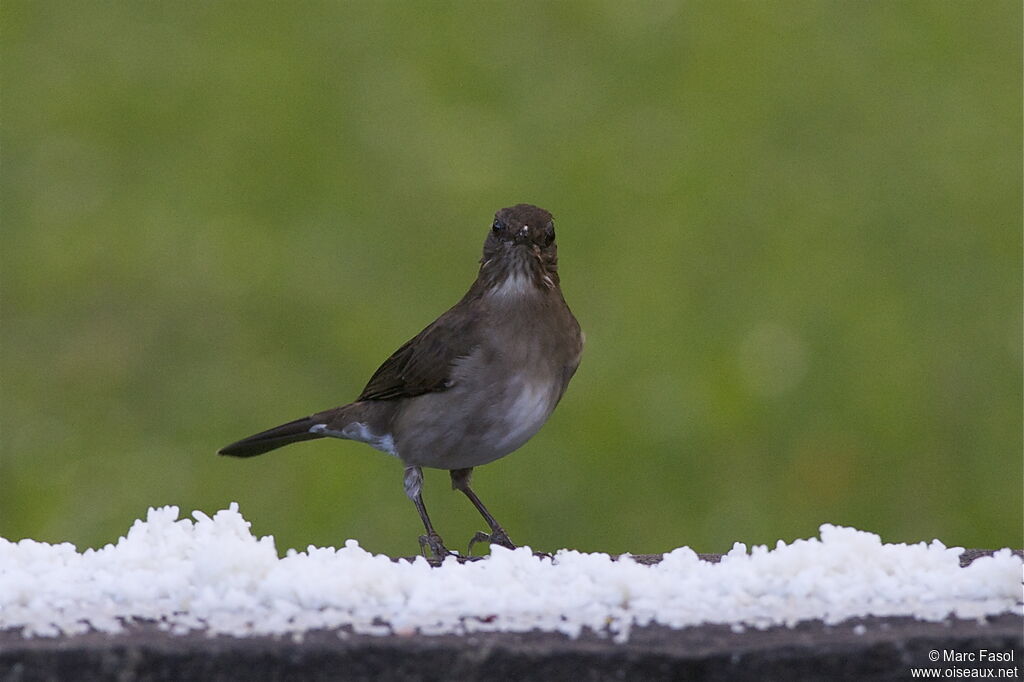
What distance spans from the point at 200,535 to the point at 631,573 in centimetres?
98

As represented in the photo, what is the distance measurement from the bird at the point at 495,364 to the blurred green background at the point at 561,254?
2.41 metres

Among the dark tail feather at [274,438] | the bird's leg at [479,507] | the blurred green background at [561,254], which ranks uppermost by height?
the blurred green background at [561,254]

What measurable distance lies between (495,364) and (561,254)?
14.2 feet

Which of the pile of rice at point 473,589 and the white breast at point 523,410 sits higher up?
the white breast at point 523,410

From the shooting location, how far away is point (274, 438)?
19.8 ft

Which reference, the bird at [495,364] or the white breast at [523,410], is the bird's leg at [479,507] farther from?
the white breast at [523,410]

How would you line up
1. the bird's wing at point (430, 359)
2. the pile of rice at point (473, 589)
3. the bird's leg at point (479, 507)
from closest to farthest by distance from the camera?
1. the pile of rice at point (473, 589)
2. the bird's wing at point (430, 359)
3. the bird's leg at point (479, 507)

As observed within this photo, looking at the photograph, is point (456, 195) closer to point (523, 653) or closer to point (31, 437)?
point (31, 437)

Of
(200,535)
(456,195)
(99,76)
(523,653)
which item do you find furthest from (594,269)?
(523,653)

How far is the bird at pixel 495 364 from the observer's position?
5328 millimetres

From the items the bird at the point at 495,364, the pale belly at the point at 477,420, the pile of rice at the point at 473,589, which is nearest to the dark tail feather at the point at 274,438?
the bird at the point at 495,364

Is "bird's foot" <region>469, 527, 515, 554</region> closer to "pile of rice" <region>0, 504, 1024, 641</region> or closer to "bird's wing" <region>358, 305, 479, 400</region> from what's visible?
"bird's wing" <region>358, 305, 479, 400</region>

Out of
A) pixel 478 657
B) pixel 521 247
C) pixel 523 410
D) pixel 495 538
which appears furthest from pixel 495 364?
pixel 478 657

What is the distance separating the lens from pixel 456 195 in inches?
391
